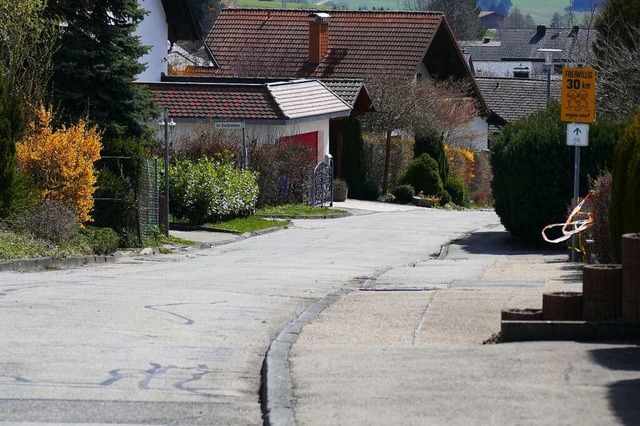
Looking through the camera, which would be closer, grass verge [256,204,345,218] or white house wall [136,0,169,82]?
grass verge [256,204,345,218]

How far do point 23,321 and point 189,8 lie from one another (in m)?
32.5

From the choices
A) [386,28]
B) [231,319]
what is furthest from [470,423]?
[386,28]

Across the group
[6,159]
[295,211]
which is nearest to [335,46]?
[295,211]

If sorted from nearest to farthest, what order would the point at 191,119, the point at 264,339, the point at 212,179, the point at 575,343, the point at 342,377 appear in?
the point at 342,377 < the point at 575,343 < the point at 264,339 < the point at 212,179 < the point at 191,119

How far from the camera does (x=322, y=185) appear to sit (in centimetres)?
3972

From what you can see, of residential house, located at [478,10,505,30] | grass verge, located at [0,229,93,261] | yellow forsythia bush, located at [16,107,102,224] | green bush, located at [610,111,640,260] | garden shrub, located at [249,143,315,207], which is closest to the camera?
green bush, located at [610,111,640,260]

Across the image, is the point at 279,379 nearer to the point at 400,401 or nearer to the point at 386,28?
the point at 400,401

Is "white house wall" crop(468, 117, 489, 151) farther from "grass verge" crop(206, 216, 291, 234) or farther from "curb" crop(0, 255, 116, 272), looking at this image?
"curb" crop(0, 255, 116, 272)

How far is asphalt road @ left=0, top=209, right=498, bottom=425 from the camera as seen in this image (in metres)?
8.39

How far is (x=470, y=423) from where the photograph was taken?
740 centimetres

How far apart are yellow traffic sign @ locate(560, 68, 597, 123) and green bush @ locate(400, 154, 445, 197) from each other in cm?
2555

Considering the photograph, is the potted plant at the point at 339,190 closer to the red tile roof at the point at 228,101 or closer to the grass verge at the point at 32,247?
the red tile roof at the point at 228,101

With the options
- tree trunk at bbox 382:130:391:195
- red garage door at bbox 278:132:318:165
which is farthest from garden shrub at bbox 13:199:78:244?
tree trunk at bbox 382:130:391:195

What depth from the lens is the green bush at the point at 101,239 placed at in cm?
2156
